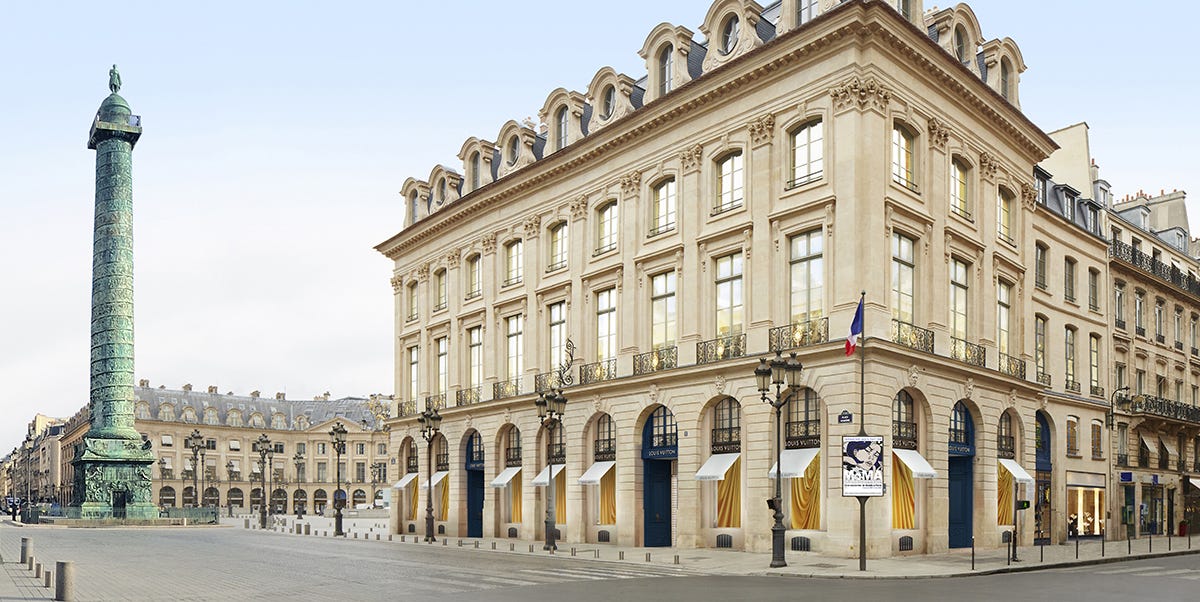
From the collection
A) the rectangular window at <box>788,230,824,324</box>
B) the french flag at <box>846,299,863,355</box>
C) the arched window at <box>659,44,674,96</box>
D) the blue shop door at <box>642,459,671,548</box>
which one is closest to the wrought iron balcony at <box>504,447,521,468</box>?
the blue shop door at <box>642,459,671,548</box>

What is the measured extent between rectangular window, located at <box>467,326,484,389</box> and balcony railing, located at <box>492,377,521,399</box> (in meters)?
1.83

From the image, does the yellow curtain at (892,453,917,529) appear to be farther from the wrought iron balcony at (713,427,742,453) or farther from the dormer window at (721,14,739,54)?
the dormer window at (721,14,739,54)

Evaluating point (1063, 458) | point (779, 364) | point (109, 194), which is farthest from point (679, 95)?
point (109, 194)

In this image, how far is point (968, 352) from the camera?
120 ft

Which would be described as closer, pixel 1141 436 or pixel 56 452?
Answer: pixel 1141 436

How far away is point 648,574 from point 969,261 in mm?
17667

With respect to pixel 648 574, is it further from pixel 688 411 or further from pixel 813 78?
pixel 813 78

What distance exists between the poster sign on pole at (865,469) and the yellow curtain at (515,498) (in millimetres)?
21381

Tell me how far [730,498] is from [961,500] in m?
7.72

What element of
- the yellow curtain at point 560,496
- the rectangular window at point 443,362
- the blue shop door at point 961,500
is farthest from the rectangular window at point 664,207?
the rectangular window at point 443,362

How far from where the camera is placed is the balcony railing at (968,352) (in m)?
35.8

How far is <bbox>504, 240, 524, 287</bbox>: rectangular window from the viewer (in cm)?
4816

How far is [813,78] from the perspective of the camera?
112ft

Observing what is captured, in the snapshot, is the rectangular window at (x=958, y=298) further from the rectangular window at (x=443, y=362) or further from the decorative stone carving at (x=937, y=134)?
the rectangular window at (x=443, y=362)
